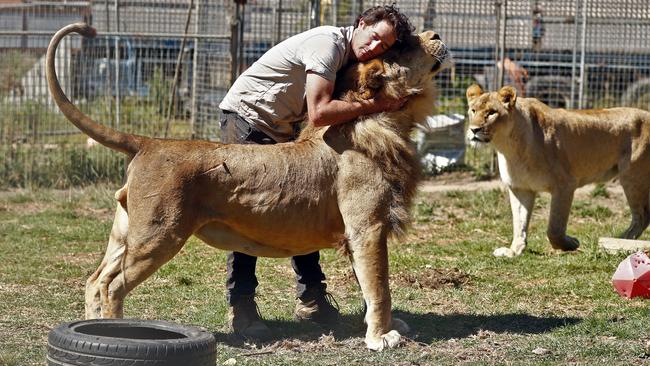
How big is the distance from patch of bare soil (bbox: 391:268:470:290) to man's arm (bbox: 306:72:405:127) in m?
2.14

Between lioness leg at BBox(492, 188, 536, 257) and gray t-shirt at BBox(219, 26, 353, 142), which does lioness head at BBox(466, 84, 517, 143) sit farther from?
gray t-shirt at BBox(219, 26, 353, 142)

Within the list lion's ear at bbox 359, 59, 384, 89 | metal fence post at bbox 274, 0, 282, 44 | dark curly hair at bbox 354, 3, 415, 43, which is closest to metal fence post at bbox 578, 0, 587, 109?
metal fence post at bbox 274, 0, 282, 44

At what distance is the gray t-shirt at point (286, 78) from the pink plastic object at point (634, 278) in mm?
2574

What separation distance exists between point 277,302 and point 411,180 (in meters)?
1.68

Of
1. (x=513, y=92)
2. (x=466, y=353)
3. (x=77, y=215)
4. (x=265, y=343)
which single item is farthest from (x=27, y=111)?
(x=466, y=353)

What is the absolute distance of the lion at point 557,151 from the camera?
902 cm

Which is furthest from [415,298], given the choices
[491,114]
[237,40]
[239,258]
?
[237,40]

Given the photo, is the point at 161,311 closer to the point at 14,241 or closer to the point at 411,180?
the point at 411,180

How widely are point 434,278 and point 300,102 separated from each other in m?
2.11

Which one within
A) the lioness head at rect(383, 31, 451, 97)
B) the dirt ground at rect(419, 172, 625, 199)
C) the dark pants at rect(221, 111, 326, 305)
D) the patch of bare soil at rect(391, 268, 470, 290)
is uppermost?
the lioness head at rect(383, 31, 451, 97)

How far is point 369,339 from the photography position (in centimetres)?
565

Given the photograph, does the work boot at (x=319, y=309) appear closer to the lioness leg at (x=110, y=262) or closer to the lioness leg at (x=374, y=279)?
the lioness leg at (x=374, y=279)

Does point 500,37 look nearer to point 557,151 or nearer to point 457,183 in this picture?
point 457,183

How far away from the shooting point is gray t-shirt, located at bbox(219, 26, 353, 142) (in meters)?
5.76
